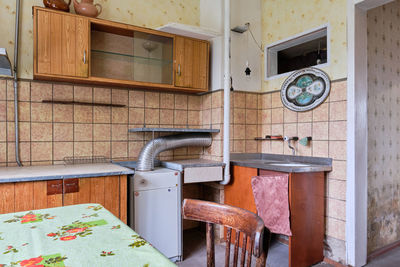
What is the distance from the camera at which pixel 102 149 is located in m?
2.55

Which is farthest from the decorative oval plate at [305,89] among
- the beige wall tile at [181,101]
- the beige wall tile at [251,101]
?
the beige wall tile at [181,101]

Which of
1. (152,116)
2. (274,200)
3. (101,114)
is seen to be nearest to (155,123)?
(152,116)

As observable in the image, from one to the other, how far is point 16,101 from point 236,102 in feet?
6.54

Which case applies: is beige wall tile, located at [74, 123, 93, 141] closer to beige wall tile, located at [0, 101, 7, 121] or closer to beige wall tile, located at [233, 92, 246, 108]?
beige wall tile, located at [0, 101, 7, 121]

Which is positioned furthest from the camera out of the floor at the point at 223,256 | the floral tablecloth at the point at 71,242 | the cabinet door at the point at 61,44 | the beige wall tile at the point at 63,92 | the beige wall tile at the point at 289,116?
the beige wall tile at the point at 289,116

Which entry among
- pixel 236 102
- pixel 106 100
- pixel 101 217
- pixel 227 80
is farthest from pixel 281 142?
pixel 101 217

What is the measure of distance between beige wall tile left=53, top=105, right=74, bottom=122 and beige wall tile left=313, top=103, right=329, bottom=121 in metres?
2.20

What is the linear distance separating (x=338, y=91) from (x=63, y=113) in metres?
2.39

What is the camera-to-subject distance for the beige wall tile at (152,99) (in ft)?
9.05

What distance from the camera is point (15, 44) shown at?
2.21m

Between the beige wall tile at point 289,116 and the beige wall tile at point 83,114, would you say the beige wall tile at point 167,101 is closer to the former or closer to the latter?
the beige wall tile at point 83,114

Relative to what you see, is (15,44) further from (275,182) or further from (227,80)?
(275,182)

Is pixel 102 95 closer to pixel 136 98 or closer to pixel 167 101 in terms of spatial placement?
pixel 136 98

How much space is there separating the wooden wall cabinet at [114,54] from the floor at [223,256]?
1.54 meters
